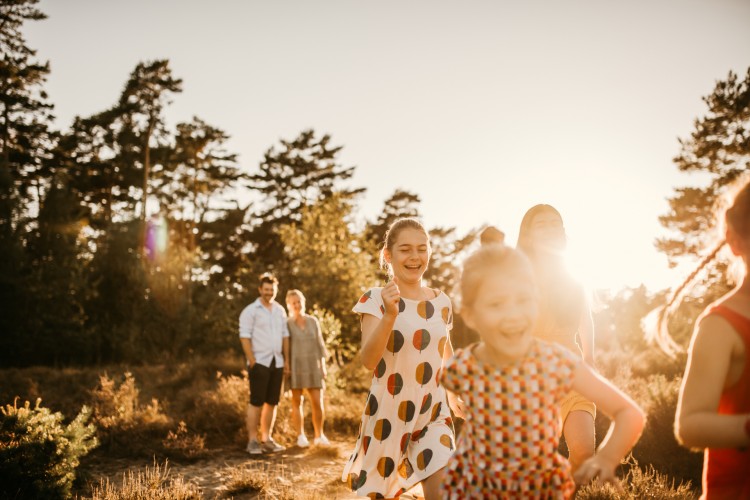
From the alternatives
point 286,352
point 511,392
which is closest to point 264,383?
point 286,352

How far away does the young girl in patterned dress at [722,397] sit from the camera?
5.48 ft

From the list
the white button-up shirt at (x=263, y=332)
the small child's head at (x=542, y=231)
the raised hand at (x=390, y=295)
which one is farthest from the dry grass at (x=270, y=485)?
the small child's head at (x=542, y=231)

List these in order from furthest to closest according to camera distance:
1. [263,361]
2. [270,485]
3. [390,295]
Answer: [263,361]
[270,485]
[390,295]

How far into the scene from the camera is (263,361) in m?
8.30

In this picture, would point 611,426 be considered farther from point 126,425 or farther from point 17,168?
point 17,168

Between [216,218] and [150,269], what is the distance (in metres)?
9.77

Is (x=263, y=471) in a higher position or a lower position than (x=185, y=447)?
higher

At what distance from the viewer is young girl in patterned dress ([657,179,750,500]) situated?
1.67 meters

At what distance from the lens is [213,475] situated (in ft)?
23.1

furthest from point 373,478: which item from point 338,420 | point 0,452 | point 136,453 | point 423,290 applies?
point 338,420

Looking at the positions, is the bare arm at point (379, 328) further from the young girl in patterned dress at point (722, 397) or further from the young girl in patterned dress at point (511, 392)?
the young girl in patterned dress at point (722, 397)

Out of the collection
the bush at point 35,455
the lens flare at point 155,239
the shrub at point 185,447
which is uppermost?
the lens flare at point 155,239

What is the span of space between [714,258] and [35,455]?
5.65m

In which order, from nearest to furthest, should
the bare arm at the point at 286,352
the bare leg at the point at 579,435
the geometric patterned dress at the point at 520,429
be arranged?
the geometric patterned dress at the point at 520,429 → the bare leg at the point at 579,435 → the bare arm at the point at 286,352
